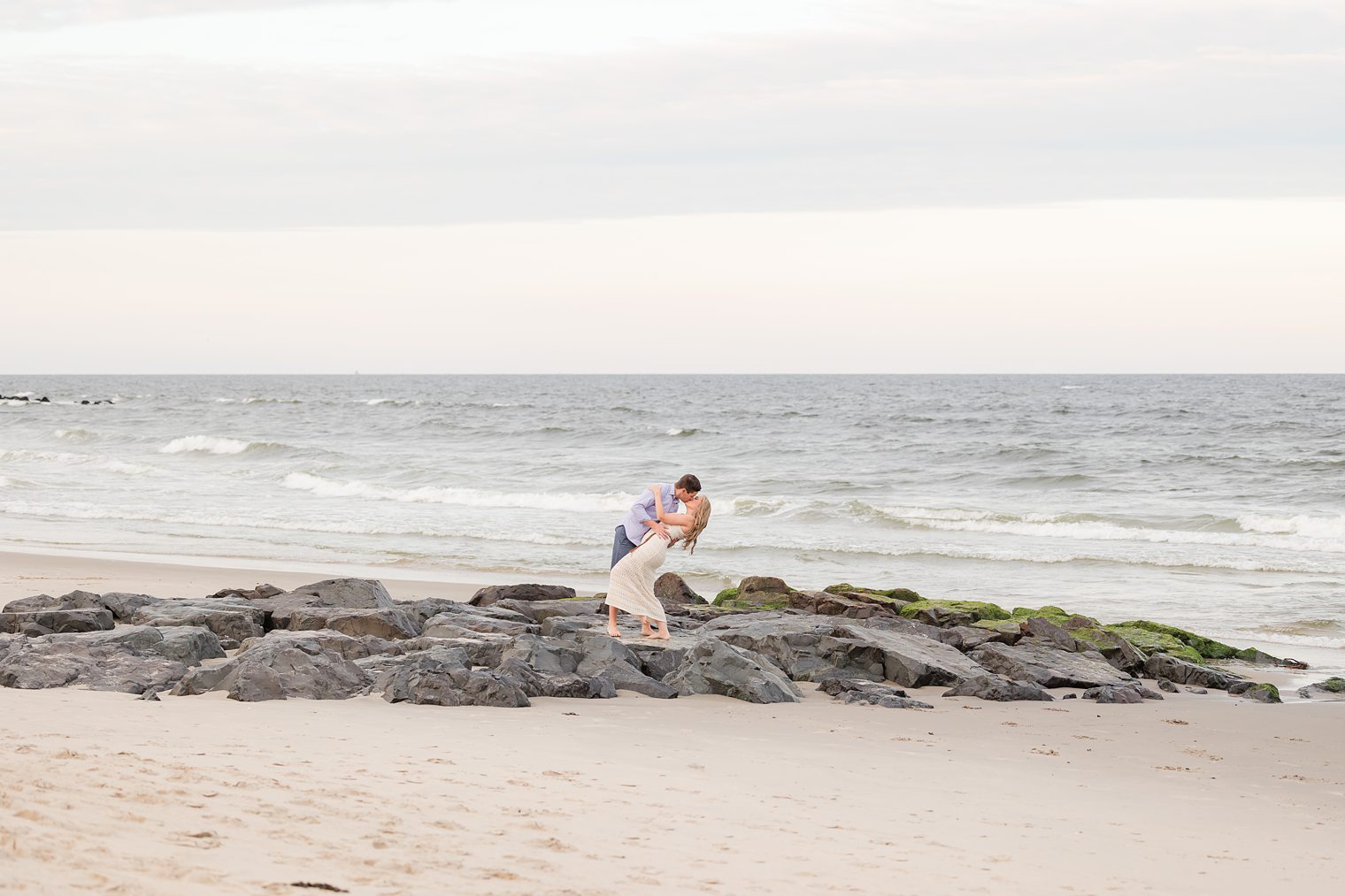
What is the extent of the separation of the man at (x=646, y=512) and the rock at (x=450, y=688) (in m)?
2.63

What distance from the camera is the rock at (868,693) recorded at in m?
9.30

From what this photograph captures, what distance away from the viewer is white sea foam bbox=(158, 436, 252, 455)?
44.9 meters

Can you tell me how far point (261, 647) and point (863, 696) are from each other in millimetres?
4381

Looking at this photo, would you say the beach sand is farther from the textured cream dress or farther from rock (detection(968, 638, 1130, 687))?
the textured cream dress

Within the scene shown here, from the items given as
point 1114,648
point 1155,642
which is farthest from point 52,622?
point 1155,642

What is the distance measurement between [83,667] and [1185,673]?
8961mm

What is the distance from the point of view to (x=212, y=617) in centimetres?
1101

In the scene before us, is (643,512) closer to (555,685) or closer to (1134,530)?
(555,685)

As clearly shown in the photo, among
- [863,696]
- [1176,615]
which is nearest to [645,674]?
[863,696]

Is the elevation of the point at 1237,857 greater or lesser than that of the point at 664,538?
lesser

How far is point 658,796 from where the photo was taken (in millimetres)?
6168

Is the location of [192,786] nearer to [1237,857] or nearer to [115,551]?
[1237,857]

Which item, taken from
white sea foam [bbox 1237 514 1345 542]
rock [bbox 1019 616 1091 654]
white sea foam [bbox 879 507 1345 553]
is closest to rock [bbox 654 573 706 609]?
rock [bbox 1019 616 1091 654]

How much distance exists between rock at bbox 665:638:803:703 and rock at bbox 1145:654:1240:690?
386 centimetres
